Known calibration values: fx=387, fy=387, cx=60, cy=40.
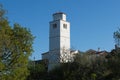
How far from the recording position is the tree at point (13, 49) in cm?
3425

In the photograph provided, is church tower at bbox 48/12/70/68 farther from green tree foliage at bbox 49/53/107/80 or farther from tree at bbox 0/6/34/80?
tree at bbox 0/6/34/80

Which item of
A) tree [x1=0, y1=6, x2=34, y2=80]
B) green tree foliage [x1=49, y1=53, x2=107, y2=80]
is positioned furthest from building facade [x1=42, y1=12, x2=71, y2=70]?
tree [x1=0, y1=6, x2=34, y2=80]

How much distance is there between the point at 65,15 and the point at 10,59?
60849mm

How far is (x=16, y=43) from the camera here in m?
35.5

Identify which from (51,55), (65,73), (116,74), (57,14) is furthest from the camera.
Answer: (57,14)

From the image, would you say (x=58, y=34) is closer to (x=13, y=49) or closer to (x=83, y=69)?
(x=83, y=69)

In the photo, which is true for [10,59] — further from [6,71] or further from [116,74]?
[116,74]

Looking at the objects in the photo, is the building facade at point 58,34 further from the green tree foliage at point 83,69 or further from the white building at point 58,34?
the green tree foliage at point 83,69

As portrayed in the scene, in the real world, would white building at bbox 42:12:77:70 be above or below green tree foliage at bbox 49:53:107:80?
above

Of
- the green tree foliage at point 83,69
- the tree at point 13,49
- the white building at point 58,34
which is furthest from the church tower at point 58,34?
the tree at point 13,49

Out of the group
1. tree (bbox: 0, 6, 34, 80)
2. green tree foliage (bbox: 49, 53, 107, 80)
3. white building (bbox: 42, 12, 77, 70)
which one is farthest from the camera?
white building (bbox: 42, 12, 77, 70)

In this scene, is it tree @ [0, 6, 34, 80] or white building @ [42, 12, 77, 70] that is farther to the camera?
white building @ [42, 12, 77, 70]

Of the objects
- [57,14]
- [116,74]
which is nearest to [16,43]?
[116,74]

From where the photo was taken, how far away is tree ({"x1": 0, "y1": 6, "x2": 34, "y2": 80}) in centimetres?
3425
